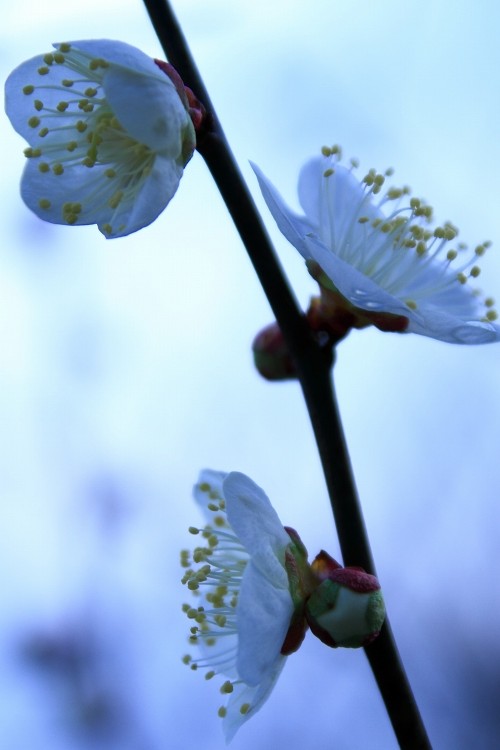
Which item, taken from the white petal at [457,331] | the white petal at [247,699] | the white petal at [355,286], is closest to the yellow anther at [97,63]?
the white petal at [355,286]

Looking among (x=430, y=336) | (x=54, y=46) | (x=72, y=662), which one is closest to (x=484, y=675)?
(x=72, y=662)

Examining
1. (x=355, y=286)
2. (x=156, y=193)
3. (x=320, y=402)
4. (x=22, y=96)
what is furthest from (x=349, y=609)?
(x=22, y=96)

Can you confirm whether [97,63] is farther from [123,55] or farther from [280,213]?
[280,213]

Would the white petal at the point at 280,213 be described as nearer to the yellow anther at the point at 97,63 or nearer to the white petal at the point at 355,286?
the white petal at the point at 355,286

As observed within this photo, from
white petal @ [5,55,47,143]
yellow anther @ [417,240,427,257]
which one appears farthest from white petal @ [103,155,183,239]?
yellow anther @ [417,240,427,257]

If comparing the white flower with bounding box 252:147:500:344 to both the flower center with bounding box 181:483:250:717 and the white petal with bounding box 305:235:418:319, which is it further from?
the flower center with bounding box 181:483:250:717

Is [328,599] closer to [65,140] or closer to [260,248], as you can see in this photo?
[260,248]

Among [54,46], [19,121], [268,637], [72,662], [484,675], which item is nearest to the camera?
[268,637]
